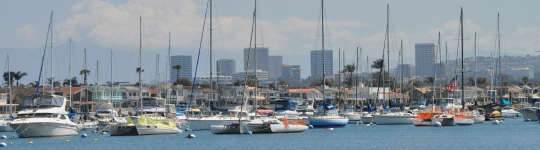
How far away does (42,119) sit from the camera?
5619cm

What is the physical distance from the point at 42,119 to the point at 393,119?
136 feet

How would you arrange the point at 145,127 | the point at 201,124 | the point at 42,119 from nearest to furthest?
the point at 42,119 → the point at 145,127 → the point at 201,124

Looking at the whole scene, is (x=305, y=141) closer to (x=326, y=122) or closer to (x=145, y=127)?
(x=145, y=127)

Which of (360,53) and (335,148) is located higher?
(360,53)

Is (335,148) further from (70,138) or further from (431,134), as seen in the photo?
(70,138)

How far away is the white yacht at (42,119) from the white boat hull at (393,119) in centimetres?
3716

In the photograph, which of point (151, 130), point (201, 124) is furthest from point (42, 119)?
point (201, 124)

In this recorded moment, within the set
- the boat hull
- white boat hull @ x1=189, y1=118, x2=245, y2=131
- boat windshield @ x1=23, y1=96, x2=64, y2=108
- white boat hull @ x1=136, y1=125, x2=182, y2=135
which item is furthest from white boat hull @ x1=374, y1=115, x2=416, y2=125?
boat windshield @ x1=23, y1=96, x2=64, y2=108

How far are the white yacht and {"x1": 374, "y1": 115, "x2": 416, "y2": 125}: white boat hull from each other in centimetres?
3716

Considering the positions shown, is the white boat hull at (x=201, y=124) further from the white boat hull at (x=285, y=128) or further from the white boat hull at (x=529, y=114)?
the white boat hull at (x=529, y=114)

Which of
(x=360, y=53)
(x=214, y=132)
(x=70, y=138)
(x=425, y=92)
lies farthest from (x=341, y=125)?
(x=425, y=92)

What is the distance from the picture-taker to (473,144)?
52031 millimetres

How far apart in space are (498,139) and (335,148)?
16168mm

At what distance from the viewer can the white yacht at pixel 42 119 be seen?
184 ft
